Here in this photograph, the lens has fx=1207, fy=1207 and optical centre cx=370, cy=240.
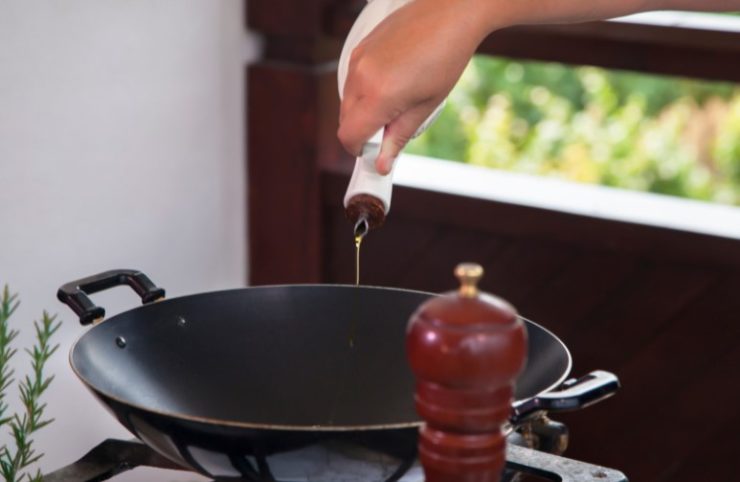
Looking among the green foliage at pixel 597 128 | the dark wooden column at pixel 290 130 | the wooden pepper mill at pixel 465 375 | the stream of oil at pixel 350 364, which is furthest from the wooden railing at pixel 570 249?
the green foliage at pixel 597 128

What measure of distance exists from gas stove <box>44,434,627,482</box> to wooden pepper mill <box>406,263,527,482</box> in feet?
0.65

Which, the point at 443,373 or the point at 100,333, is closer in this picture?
the point at 443,373

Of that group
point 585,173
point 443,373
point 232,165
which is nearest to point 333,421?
point 443,373

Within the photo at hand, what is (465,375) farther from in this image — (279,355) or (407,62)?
(279,355)

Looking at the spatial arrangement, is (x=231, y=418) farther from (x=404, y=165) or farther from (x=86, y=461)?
(x=404, y=165)

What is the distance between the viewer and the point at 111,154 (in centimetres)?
203

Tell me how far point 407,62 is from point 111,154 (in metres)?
1.01

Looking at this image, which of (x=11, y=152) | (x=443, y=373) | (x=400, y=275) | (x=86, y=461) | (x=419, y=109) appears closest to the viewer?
(x=443, y=373)

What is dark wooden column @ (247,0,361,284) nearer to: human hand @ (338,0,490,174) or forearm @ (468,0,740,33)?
forearm @ (468,0,740,33)

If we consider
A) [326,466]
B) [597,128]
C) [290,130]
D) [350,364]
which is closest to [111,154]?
[290,130]

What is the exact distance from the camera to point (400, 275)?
234 cm

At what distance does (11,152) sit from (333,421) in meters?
0.77

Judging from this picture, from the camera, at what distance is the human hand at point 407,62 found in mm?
1139

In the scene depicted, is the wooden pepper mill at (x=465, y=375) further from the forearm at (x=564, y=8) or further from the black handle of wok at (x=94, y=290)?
the black handle of wok at (x=94, y=290)
